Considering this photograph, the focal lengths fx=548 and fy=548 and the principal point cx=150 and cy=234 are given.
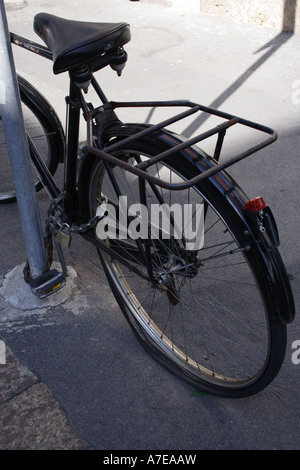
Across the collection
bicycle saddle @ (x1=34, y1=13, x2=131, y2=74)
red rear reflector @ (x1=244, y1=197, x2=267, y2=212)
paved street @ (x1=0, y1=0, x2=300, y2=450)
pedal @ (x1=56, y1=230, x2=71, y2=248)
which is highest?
bicycle saddle @ (x1=34, y1=13, x2=131, y2=74)

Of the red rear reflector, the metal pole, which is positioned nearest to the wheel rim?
the metal pole

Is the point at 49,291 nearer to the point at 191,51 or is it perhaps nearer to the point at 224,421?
the point at 224,421

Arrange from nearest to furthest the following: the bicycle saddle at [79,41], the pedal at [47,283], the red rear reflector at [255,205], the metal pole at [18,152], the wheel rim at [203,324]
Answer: the red rear reflector at [255,205]
the bicycle saddle at [79,41]
the metal pole at [18,152]
the wheel rim at [203,324]
the pedal at [47,283]

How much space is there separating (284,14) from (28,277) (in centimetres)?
488

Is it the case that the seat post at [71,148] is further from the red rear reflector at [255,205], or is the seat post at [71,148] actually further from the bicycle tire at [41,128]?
the red rear reflector at [255,205]

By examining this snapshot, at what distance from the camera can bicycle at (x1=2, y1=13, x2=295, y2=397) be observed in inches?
71.5

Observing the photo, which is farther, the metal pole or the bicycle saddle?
the metal pole

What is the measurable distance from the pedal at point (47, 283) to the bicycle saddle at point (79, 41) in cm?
100

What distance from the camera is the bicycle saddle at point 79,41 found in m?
2.05

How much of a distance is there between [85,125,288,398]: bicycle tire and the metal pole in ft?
1.05

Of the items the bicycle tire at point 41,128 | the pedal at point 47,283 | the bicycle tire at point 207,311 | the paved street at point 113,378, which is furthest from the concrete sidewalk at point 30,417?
the bicycle tire at point 41,128

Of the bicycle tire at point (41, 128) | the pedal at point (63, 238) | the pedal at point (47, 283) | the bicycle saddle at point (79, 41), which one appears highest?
the bicycle saddle at point (79, 41)

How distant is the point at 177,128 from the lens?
4.41 metres

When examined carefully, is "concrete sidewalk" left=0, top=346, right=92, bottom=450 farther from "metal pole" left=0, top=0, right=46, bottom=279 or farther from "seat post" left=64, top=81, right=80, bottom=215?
"seat post" left=64, top=81, right=80, bottom=215
